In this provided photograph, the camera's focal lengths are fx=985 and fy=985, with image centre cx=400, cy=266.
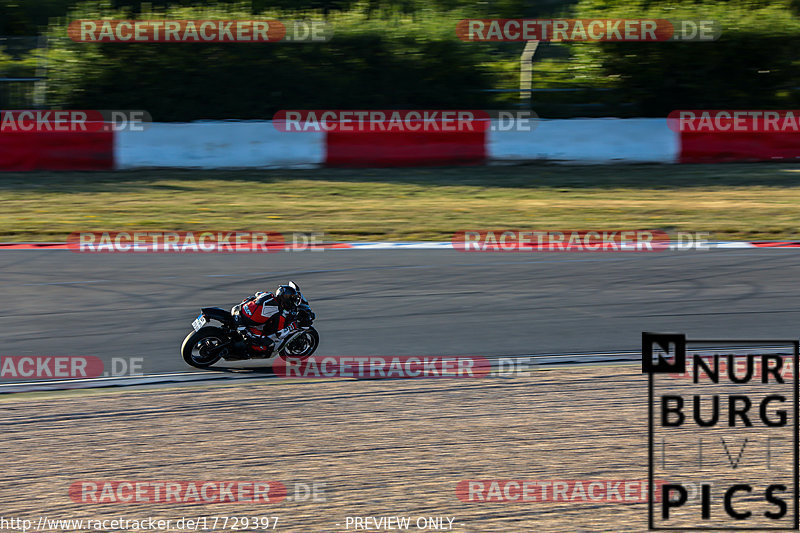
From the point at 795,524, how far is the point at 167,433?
3.37m

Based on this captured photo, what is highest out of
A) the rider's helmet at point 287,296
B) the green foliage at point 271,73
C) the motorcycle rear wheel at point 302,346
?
the green foliage at point 271,73

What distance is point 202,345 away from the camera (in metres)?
6.92

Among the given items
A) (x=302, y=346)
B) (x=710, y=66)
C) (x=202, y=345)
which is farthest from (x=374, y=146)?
(x=202, y=345)

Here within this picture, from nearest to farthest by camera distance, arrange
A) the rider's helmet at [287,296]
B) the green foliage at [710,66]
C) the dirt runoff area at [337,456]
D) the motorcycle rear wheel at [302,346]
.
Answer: the dirt runoff area at [337,456], the rider's helmet at [287,296], the motorcycle rear wheel at [302,346], the green foliage at [710,66]

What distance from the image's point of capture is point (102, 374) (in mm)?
6898

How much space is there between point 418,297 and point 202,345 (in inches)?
104

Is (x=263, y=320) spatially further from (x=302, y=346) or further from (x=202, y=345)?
(x=202, y=345)

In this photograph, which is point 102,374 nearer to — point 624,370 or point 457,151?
point 624,370

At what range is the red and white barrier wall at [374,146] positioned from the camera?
1622cm

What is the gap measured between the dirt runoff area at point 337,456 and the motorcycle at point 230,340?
31 centimetres

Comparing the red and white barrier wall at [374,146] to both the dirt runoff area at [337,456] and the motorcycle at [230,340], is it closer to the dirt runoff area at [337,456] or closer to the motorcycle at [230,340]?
the motorcycle at [230,340]

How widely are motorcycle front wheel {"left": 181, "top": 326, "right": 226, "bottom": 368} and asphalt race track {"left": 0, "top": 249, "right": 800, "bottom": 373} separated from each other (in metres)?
0.18

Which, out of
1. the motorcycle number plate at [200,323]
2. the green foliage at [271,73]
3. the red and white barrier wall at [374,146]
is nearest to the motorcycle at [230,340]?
the motorcycle number plate at [200,323]

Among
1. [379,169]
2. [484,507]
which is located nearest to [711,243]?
[379,169]
